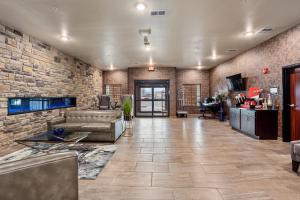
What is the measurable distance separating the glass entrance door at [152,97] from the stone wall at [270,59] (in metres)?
4.13

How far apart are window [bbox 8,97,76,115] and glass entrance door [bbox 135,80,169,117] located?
4.68m

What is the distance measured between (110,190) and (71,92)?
5.99 meters

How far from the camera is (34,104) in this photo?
5520 millimetres

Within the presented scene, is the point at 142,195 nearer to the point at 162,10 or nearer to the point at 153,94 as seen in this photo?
the point at 162,10

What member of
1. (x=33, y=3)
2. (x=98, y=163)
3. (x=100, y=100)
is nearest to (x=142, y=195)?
(x=98, y=163)

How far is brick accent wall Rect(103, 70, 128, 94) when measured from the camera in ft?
39.7

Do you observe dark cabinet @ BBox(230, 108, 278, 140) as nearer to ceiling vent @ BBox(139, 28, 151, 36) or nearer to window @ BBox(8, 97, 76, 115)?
ceiling vent @ BBox(139, 28, 151, 36)

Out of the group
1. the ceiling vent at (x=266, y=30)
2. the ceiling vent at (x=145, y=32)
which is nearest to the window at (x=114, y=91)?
the ceiling vent at (x=145, y=32)

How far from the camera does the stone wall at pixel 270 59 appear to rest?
4816 millimetres

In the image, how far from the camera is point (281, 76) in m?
5.24

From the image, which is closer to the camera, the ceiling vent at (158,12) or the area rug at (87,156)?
the area rug at (87,156)

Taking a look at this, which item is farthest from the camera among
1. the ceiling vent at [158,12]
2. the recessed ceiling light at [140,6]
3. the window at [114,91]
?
the window at [114,91]

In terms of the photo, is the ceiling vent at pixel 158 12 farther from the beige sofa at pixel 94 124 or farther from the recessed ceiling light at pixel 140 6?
the beige sofa at pixel 94 124

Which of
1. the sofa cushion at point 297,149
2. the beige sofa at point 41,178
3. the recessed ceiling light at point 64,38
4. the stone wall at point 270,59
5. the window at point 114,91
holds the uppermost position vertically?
the recessed ceiling light at point 64,38
